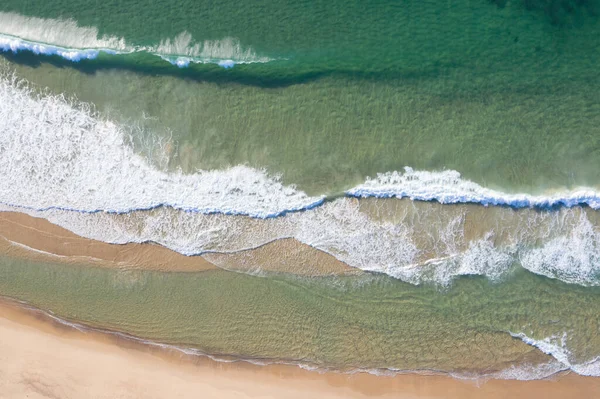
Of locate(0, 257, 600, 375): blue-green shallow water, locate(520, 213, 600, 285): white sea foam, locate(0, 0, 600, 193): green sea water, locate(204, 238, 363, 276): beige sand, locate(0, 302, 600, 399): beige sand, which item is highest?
locate(0, 0, 600, 193): green sea water

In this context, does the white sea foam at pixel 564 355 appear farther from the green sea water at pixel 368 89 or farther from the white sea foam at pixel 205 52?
the white sea foam at pixel 205 52

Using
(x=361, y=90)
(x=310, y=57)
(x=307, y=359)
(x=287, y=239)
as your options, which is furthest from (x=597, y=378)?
(x=310, y=57)

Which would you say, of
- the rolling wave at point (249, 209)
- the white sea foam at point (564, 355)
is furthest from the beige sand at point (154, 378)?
the rolling wave at point (249, 209)

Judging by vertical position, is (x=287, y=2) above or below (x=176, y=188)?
above

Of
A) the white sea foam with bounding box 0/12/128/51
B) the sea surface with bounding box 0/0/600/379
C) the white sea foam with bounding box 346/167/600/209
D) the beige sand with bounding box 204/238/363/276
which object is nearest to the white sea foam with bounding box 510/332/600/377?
the sea surface with bounding box 0/0/600/379

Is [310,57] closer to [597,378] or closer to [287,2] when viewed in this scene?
[287,2]

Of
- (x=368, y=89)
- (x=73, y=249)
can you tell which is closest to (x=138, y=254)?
(x=73, y=249)

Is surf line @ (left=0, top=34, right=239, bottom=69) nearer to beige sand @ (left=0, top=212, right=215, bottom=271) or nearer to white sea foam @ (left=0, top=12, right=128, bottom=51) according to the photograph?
white sea foam @ (left=0, top=12, right=128, bottom=51)
